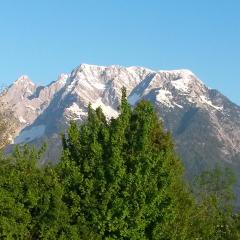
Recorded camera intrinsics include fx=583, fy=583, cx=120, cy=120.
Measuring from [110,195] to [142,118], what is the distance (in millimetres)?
4998

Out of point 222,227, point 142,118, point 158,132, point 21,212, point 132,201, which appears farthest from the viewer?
point 222,227

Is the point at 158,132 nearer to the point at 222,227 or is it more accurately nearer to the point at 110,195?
the point at 222,227

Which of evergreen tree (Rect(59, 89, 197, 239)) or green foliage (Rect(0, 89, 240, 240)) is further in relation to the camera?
evergreen tree (Rect(59, 89, 197, 239))

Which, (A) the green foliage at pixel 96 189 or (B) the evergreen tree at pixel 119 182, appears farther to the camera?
(B) the evergreen tree at pixel 119 182

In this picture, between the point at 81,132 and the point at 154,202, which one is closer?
the point at 154,202

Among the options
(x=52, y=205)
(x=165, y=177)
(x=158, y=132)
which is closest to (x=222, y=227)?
(x=158, y=132)

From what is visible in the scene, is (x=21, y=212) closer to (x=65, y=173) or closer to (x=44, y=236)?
(x=44, y=236)

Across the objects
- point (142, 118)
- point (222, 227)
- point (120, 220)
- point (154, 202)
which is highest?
point (222, 227)

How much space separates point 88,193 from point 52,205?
6.79 ft

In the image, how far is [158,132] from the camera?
46812mm

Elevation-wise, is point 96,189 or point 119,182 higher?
point 119,182

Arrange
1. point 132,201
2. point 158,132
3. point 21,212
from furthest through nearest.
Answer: point 158,132 → point 132,201 → point 21,212

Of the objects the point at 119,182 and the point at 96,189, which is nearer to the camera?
the point at 119,182

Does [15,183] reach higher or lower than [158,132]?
lower
